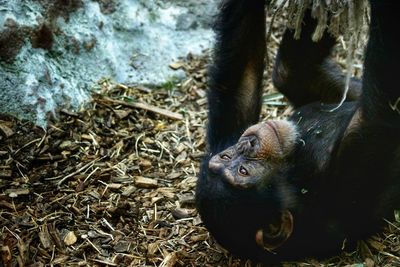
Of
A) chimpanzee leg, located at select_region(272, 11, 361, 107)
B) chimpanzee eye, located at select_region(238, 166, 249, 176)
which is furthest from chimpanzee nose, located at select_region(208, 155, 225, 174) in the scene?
chimpanzee leg, located at select_region(272, 11, 361, 107)

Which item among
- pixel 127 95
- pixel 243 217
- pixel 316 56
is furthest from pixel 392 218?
pixel 127 95

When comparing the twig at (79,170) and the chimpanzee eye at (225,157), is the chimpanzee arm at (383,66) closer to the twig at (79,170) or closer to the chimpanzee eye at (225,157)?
the chimpanzee eye at (225,157)

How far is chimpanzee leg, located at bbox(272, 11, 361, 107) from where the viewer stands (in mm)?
5277

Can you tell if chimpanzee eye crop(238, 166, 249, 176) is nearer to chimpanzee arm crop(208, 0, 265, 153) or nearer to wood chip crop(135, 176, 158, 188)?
chimpanzee arm crop(208, 0, 265, 153)

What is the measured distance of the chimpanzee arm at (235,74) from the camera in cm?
473

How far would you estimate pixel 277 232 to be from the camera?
4.23 metres

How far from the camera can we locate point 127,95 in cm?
616

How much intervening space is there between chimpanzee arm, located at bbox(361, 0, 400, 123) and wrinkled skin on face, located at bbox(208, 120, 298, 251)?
34.0 inches

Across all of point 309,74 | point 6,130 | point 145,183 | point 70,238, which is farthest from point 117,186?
point 309,74

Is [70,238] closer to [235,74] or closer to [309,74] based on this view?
[235,74]

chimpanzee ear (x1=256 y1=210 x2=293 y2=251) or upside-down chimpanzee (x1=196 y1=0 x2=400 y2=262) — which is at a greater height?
upside-down chimpanzee (x1=196 y1=0 x2=400 y2=262)

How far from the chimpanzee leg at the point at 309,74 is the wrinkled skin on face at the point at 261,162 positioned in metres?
0.92

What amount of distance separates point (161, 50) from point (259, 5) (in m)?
2.18

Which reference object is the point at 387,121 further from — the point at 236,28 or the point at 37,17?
the point at 37,17
